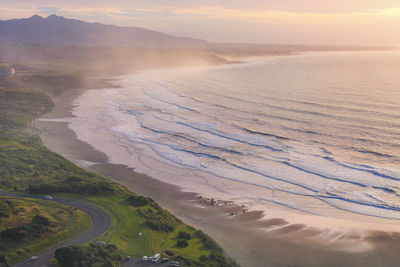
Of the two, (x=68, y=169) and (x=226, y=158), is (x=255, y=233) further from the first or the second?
(x=68, y=169)

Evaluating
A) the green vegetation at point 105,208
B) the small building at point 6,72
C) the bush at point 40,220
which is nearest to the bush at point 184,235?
the green vegetation at point 105,208

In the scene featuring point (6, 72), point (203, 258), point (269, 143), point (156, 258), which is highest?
point (6, 72)

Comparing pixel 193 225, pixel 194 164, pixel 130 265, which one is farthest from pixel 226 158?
pixel 130 265

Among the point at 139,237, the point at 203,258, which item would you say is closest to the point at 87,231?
the point at 139,237

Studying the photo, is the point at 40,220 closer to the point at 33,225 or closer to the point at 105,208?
the point at 33,225

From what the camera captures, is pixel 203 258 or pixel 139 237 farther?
pixel 139 237

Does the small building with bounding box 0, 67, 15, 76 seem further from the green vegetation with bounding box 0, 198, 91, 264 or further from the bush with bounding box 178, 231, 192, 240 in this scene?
the bush with bounding box 178, 231, 192, 240
